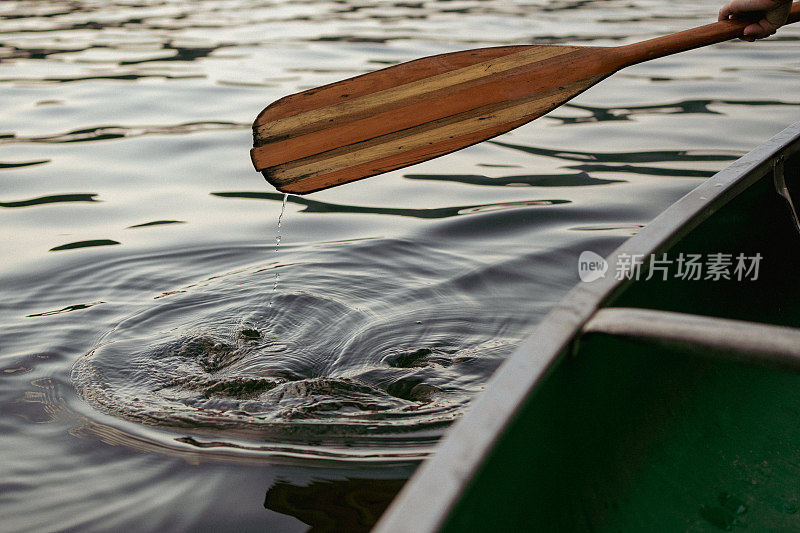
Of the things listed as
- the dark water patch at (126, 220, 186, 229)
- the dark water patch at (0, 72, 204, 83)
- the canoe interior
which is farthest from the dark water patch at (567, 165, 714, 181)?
the dark water patch at (0, 72, 204, 83)

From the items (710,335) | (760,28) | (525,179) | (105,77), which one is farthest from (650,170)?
(105,77)

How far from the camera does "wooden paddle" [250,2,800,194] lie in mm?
2174

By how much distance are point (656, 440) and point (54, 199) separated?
112 inches

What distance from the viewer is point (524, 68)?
221 cm

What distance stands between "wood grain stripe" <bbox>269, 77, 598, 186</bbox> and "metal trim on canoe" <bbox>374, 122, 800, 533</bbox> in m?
0.64

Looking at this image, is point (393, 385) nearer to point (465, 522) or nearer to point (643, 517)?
point (643, 517)

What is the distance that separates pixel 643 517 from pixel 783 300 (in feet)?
3.34

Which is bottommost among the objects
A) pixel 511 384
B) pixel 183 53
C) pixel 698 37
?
pixel 183 53

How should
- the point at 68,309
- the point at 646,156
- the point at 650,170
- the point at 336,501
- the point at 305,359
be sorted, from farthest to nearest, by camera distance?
the point at 646,156 → the point at 650,170 → the point at 68,309 → the point at 305,359 → the point at 336,501

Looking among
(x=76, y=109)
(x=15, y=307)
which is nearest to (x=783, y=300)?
(x=15, y=307)

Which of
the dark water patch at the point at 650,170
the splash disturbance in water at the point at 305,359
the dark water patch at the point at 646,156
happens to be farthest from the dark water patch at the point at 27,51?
the dark water patch at the point at 650,170

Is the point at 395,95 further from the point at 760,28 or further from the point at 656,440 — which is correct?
the point at 656,440

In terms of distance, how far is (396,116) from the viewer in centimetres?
218

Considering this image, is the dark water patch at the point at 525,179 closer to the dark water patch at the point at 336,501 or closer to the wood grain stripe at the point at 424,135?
the wood grain stripe at the point at 424,135
